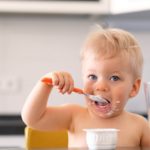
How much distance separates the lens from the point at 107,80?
1.35m

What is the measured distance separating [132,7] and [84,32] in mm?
510

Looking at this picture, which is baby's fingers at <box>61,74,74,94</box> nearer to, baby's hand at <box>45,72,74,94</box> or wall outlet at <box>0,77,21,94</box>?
baby's hand at <box>45,72,74,94</box>

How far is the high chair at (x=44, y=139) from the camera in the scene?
5.23ft

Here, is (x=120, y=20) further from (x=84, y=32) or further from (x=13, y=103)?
(x=13, y=103)

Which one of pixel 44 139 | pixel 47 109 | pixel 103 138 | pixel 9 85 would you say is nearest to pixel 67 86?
pixel 103 138

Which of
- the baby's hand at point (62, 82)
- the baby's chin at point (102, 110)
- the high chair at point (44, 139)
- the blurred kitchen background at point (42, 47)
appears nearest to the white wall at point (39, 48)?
the blurred kitchen background at point (42, 47)

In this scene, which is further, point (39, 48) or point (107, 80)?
point (39, 48)

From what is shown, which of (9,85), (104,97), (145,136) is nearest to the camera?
(104,97)

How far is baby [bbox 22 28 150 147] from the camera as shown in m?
1.34

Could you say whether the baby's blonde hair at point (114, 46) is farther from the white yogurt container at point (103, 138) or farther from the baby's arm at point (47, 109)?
the white yogurt container at point (103, 138)

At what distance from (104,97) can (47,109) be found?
0.55 feet

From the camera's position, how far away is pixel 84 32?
2631mm

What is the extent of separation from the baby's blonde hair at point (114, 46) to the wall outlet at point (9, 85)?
45.8 inches

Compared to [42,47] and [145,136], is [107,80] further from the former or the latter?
[42,47]
